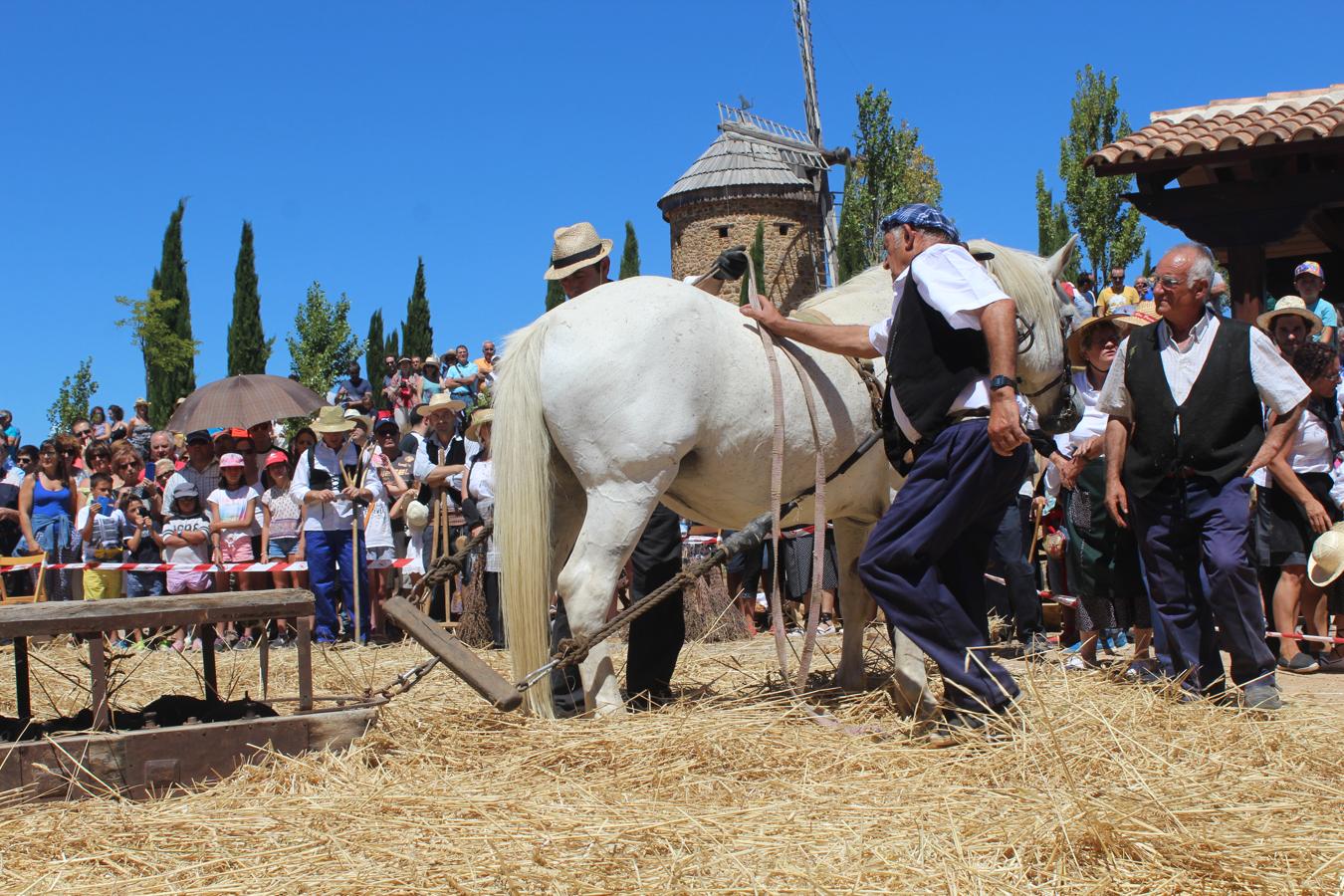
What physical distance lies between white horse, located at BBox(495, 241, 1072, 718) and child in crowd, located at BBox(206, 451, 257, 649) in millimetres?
6463

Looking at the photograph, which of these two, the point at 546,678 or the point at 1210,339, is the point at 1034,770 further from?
the point at 1210,339

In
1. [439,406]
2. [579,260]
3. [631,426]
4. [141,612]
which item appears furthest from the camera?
[439,406]

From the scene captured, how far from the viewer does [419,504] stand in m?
10.2

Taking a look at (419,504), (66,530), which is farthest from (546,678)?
(66,530)

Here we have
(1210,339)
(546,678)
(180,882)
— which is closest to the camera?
(180,882)

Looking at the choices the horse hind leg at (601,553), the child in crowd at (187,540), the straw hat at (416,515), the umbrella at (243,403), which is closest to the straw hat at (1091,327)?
the horse hind leg at (601,553)

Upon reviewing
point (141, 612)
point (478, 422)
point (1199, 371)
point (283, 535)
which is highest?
point (478, 422)

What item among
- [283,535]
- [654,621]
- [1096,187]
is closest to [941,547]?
[654,621]

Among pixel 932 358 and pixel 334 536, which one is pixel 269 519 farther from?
pixel 932 358

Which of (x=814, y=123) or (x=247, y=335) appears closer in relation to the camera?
(x=247, y=335)

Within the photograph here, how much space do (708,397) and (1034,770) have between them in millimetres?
1882

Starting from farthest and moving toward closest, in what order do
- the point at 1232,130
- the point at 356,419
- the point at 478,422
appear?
the point at 356,419, the point at 1232,130, the point at 478,422

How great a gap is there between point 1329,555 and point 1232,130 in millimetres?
5846

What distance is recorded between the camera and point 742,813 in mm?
3057
